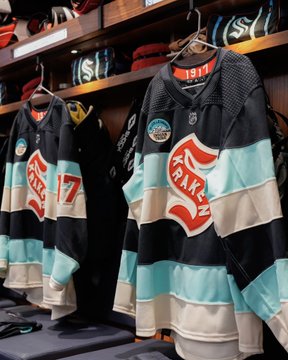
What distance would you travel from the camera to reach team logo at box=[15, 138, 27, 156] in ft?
7.45

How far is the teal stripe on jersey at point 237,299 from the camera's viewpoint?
133 centimetres

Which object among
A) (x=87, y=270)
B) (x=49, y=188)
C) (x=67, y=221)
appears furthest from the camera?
(x=87, y=270)

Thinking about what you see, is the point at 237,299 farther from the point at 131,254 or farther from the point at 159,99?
the point at 159,99

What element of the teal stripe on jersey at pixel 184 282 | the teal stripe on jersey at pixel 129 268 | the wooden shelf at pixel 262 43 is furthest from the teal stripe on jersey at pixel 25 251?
the wooden shelf at pixel 262 43

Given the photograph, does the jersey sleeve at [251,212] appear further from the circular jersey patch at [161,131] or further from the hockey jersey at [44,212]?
the hockey jersey at [44,212]

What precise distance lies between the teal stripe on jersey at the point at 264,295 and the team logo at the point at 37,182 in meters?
1.15

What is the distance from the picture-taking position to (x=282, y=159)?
1463mm

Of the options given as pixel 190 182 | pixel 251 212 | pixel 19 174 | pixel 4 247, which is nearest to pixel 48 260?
pixel 4 247

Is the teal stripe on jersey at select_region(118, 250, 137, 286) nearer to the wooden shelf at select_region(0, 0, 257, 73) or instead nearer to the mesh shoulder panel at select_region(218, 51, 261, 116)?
the mesh shoulder panel at select_region(218, 51, 261, 116)

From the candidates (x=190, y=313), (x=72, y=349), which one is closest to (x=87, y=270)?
(x=72, y=349)

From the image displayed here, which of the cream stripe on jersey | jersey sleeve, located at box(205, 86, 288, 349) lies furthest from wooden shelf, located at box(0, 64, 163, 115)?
the cream stripe on jersey

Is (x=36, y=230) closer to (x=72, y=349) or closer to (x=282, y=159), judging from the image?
(x=72, y=349)

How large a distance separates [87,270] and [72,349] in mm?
478

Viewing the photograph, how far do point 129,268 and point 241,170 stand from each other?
55cm
